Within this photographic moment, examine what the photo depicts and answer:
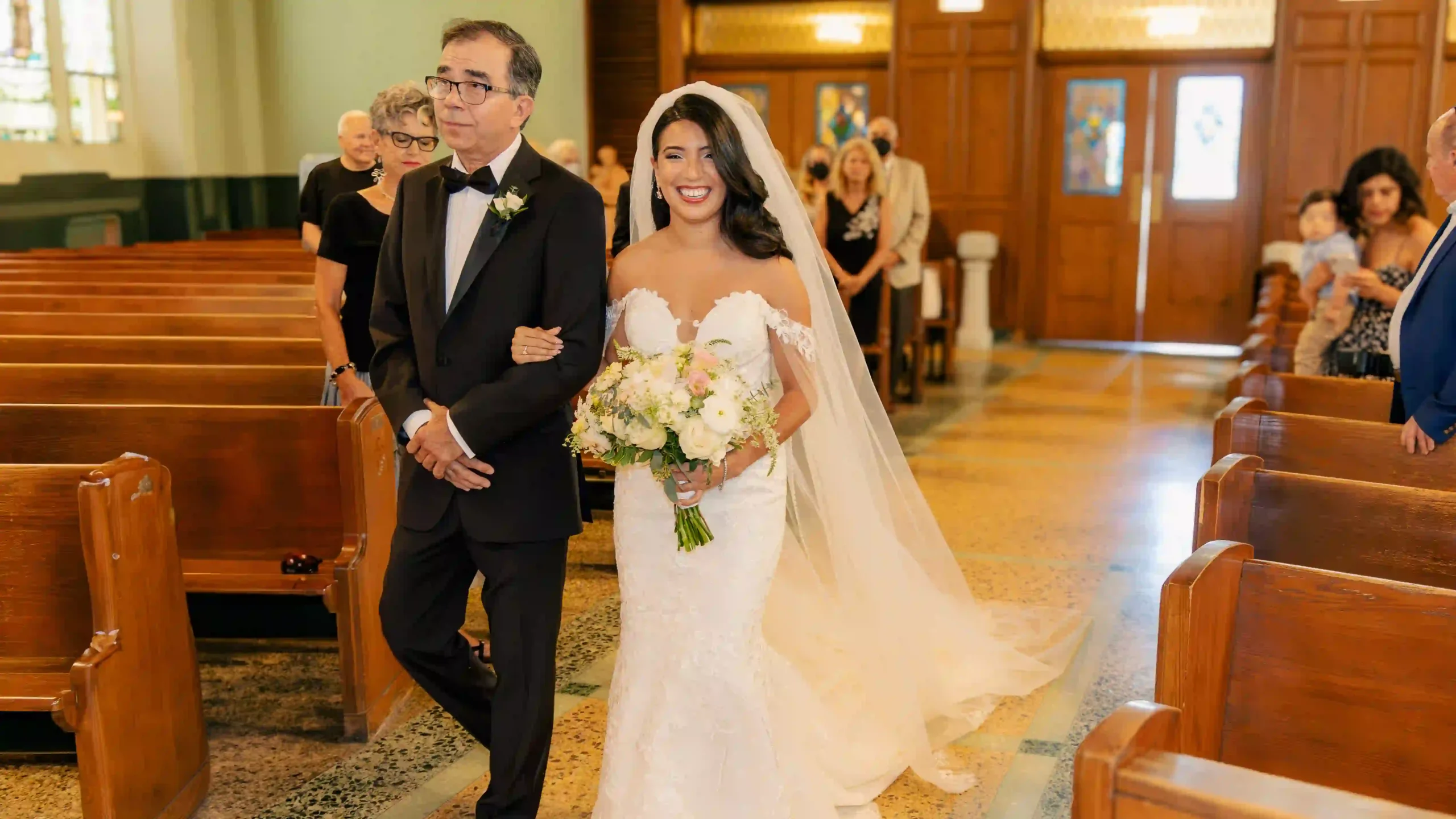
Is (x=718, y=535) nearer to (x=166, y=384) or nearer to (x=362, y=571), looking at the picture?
(x=362, y=571)

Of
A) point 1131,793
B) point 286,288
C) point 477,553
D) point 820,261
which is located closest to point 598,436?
point 477,553

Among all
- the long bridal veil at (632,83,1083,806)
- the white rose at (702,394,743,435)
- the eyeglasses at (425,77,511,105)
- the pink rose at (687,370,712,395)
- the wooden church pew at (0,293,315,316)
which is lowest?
the long bridal veil at (632,83,1083,806)

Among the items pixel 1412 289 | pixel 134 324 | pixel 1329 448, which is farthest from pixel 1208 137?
pixel 134 324

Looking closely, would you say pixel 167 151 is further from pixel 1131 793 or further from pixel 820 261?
pixel 1131 793

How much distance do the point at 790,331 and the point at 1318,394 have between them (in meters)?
2.40

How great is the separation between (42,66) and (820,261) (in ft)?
30.5

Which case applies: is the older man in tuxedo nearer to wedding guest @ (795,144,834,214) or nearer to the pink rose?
the pink rose

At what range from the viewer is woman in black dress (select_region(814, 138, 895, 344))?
25.9 feet

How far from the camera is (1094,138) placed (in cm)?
1180

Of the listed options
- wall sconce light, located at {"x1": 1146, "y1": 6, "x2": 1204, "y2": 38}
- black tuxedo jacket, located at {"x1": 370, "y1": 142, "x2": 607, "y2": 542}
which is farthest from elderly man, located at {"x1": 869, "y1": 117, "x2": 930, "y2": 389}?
black tuxedo jacket, located at {"x1": 370, "y1": 142, "x2": 607, "y2": 542}

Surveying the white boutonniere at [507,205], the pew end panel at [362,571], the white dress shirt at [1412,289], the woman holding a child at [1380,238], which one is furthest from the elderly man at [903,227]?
the white boutonniere at [507,205]

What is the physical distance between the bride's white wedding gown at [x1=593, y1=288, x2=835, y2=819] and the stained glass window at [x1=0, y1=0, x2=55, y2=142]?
357 inches

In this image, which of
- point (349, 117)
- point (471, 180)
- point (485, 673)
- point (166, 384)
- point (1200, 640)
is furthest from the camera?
point (349, 117)

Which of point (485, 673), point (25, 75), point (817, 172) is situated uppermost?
point (25, 75)
